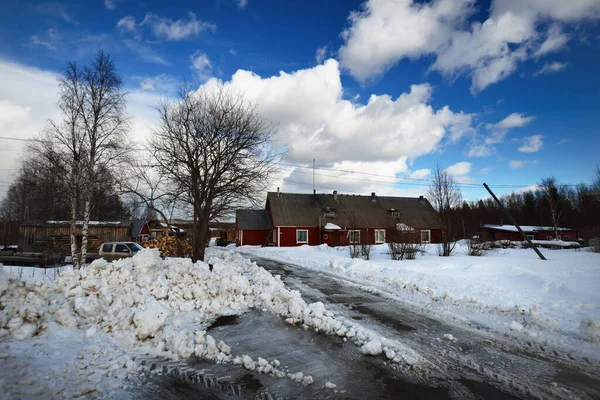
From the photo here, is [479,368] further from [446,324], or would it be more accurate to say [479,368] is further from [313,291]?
[313,291]

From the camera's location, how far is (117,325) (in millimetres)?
6379

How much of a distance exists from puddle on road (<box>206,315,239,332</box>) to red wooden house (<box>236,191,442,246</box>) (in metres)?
29.4

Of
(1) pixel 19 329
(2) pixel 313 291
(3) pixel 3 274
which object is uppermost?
(3) pixel 3 274

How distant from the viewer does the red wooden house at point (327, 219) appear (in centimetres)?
3966

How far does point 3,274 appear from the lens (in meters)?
6.09

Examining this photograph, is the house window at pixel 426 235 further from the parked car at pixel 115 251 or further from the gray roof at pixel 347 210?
the parked car at pixel 115 251

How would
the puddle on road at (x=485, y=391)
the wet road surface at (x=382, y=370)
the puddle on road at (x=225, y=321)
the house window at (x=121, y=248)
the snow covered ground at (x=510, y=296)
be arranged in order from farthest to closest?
the house window at (x=121, y=248) → the puddle on road at (x=225, y=321) → the snow covered ground at (x=510, y=296) → the wet road surface at (x=382, y=370) → the puddle on road at (x=485, y=391)

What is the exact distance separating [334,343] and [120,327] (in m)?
4.41

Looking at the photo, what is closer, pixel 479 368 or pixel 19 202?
pixel 479 368

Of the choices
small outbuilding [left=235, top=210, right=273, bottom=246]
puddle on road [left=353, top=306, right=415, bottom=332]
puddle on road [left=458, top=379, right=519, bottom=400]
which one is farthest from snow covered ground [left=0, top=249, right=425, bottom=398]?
small outbuilding [left=235, top=210, right=273, bottom=246]

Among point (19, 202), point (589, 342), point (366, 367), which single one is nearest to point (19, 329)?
point (366, 367)

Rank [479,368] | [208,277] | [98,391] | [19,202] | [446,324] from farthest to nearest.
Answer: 1. [19,202]
2. [208,277]
3. [446,324]
4. [479,368]
5. [98,391]

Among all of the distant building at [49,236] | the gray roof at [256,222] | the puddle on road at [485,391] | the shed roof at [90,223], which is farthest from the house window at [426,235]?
the puddle on road at [485,391]

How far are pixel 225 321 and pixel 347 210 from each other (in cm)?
3630
